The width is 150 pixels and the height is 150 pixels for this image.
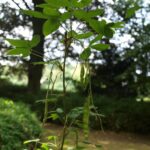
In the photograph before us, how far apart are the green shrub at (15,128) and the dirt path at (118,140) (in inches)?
42.7

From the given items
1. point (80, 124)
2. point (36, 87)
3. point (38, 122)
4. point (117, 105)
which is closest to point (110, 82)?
point (36, 87)

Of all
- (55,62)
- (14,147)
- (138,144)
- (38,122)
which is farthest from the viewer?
(138,144)

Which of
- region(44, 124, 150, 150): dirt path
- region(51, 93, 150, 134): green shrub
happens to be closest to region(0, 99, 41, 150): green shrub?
region(44, 124, 150, 150): dirt path

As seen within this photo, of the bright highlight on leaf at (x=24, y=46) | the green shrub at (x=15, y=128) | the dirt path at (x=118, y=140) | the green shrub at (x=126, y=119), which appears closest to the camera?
the bright highlight on leaf at (x=24, y=46)

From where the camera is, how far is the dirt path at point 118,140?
842 cm

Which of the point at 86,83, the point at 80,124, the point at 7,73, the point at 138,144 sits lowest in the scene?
the point at 138,144

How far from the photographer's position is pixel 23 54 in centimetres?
116

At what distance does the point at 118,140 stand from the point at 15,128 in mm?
3993

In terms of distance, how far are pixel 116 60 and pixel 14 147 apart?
9831mm

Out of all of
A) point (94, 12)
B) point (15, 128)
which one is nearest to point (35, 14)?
point (94, 12)

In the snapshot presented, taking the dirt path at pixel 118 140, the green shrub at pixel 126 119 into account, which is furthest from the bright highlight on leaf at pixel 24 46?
the green shrub at pixel 126 119

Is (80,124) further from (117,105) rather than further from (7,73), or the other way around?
(7,73)

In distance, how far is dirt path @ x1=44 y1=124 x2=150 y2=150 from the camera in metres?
8.42

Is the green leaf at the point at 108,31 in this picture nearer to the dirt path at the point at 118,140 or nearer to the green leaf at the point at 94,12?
the green leaf at the point at 94,12
